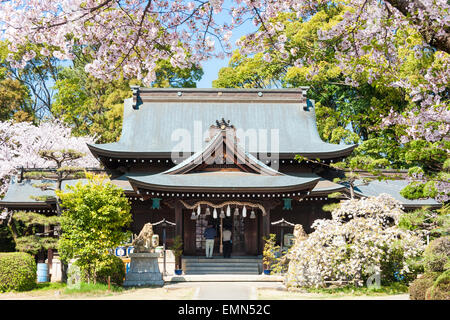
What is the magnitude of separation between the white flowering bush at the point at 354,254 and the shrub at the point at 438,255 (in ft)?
7.59

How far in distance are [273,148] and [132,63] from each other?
16925 mm

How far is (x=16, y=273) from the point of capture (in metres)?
17.3

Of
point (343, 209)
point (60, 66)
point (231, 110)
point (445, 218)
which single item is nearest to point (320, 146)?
point (231, 110)

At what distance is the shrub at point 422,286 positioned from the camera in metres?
12.4

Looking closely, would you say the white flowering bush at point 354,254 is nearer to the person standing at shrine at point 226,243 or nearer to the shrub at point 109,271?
the person standing at shrine at point 226,243

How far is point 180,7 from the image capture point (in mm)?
9234

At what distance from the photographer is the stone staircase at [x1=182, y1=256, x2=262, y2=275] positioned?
2091 cm

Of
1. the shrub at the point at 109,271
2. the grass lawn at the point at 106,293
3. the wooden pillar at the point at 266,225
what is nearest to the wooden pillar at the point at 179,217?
the wooden pillar at the point at 266,225

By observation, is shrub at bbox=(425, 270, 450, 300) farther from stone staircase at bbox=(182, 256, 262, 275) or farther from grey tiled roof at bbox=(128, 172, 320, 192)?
stone staircase at bbox=(182, 256, 262, 275)

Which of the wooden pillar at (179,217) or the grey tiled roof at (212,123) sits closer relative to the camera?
the wooden pillar at (179,217)

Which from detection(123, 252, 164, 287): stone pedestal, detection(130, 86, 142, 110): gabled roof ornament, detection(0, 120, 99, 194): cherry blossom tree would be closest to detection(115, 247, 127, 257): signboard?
detection(123, 252, 164, 287): stone pedestal

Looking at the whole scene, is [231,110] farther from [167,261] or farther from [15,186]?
[15,186]

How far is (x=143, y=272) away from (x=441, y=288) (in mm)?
10226

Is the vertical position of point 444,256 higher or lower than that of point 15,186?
lower
